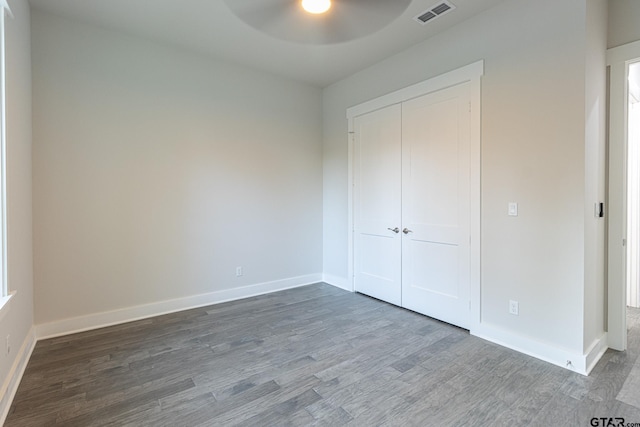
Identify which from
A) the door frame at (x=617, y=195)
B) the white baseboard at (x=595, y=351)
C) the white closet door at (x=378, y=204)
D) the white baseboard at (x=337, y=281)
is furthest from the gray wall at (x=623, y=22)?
the white baseboard at (x=337, y=281)

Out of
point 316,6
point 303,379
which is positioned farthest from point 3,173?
point 303,379

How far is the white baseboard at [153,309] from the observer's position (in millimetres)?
3008

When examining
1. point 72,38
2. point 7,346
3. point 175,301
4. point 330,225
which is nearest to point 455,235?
point 330,225

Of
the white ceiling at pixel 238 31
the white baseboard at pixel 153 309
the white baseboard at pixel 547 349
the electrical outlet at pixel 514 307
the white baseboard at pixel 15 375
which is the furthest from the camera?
the white baseboard at pixel 153 309

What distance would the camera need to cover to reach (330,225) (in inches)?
189

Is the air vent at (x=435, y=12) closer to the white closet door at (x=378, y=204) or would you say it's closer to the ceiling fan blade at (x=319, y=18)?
the white closet door at (x=378, y=204)

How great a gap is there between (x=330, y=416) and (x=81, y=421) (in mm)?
1462

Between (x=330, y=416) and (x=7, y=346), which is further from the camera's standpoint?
(x=7, y=346)

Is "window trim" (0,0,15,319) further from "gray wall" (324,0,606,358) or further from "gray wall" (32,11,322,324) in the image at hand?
"gray wall" (324,0,606,358)

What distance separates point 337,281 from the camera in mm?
4664

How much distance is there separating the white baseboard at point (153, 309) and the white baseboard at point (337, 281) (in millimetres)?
357

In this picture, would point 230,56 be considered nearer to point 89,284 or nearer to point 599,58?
point 89,284

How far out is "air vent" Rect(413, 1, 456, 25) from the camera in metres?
2.74

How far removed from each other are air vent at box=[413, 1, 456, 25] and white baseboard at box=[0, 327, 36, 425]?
4185mm
